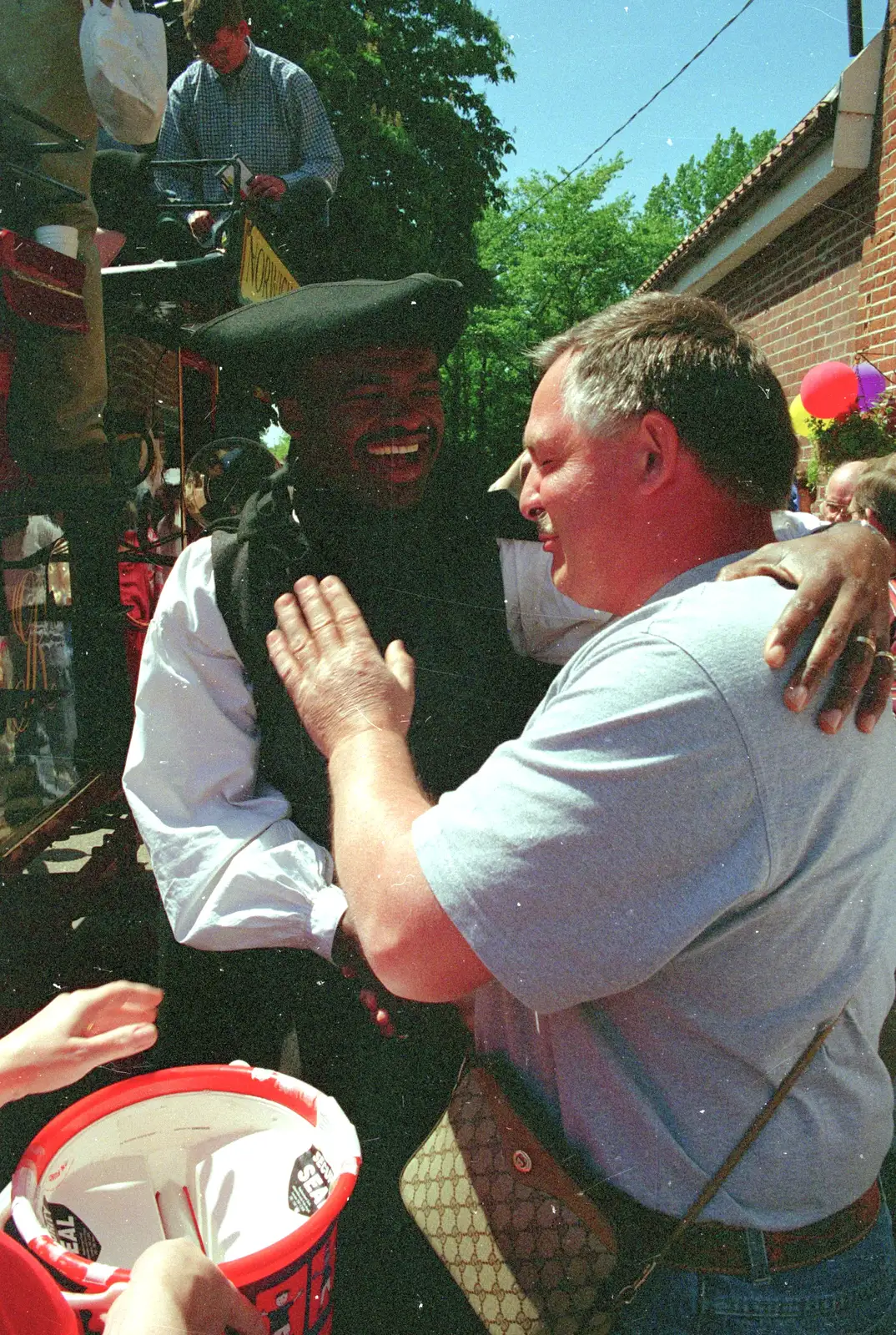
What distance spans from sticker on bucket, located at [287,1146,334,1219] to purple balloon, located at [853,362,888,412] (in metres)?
1.58

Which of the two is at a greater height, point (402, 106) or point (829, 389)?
point (402, 106)

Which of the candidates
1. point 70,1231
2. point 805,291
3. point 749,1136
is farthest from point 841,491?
point 70,1231

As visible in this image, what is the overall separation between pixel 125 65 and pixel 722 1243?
163cm

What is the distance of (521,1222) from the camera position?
2.91ft

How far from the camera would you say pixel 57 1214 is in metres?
1.04

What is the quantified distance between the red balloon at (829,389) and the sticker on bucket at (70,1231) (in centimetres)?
156

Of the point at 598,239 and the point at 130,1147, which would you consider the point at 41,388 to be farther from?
the point at 130,1147

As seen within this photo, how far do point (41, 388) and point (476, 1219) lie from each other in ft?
5.37

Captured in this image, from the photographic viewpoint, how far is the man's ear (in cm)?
87

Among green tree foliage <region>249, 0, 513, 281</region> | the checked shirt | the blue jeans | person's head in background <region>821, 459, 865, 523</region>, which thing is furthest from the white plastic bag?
person's head in background <region>821, 459, 865, 523</region>

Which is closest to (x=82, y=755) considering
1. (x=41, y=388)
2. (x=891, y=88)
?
(x=41, y=388)

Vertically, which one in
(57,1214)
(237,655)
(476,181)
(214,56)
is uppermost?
(214,56)

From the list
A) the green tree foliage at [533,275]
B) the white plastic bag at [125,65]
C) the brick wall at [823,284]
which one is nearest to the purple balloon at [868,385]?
the brick wall at [823,284]

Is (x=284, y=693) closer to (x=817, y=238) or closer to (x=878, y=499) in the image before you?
(x=817, y=238)
